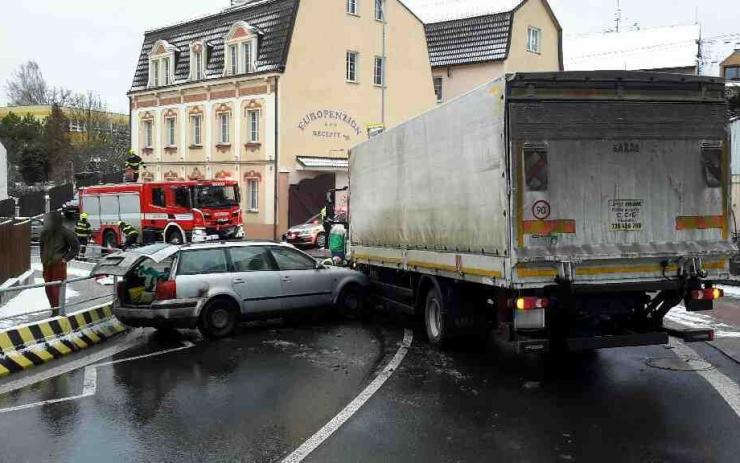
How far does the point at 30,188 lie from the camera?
177ft

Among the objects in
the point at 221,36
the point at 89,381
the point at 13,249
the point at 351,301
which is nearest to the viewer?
the point at 89,381

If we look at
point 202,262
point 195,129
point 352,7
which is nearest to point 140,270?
point 202,262

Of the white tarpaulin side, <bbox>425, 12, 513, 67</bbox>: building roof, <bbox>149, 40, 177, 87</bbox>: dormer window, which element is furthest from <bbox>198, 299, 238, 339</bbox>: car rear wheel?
<bbox>425, 12, 513, 67</bbox>: building roof

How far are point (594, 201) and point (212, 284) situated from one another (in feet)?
18.8

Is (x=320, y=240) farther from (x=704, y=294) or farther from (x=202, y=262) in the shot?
(x=704, y=294)

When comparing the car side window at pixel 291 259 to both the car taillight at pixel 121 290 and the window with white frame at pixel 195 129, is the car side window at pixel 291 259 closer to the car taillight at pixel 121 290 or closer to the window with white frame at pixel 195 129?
the car taillight at pixel 121 290

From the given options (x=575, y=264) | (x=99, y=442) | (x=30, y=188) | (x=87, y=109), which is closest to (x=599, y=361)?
(x=575, y=264)

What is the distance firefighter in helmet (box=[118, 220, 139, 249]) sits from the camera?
26.3m

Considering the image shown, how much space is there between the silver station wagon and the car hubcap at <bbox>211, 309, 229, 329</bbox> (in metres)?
0.01

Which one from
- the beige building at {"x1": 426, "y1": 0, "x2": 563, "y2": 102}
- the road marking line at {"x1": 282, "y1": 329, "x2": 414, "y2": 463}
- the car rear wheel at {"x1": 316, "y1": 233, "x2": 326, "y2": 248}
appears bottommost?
the road marking line at {"x1": 282, "y1": 329, "x2": 414, "y2": 463}

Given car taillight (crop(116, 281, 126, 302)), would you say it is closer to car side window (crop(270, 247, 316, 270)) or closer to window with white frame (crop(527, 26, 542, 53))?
car side window (crop(270, 247, 316, 270))

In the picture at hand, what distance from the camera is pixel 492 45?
41.0m

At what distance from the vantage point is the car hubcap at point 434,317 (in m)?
9.90

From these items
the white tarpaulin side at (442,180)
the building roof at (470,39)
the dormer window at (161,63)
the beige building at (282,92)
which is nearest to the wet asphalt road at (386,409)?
the white tarpaulin side at (442,180)
